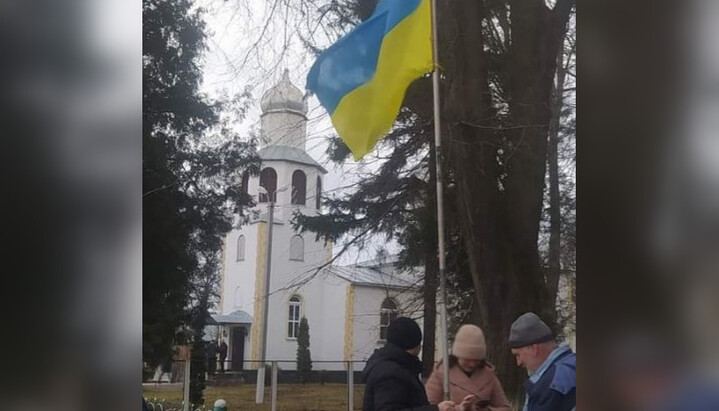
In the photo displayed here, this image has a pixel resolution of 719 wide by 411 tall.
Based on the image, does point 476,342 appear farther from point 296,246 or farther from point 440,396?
point 296,246

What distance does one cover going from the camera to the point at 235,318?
296cm

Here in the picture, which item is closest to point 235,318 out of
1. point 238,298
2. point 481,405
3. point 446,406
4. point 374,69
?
point 238,298

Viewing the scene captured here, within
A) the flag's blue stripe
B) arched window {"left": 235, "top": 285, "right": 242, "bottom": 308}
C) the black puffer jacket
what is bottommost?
the black puffer jacket

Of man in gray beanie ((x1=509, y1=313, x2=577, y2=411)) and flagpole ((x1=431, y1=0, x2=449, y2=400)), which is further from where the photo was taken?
flagpole ((x1=431, y1=0, x2=449, y2=400))

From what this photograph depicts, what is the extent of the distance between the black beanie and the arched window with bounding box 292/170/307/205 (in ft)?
2.06

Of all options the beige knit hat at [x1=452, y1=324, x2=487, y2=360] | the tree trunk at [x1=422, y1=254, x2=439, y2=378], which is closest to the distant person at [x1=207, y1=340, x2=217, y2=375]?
the tree trunk at [x1=422, y1=254, x2=439, y2=378]

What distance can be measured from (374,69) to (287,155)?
0.51 m

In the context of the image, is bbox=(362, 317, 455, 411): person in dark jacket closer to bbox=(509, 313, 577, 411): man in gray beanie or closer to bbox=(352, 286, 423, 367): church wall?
bbox=(352, 286, 423, 367): church wall

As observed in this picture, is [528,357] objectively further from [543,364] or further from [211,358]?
[211,358]

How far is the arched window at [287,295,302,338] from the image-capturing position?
114 inches

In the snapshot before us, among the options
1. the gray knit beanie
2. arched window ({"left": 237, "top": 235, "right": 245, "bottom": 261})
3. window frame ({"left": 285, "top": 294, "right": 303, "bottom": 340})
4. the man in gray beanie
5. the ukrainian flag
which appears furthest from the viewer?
arched window ({"left": 237, "top": 235, "right": 245, "bottom": 261})

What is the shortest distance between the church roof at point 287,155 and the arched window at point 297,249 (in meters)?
0.30
